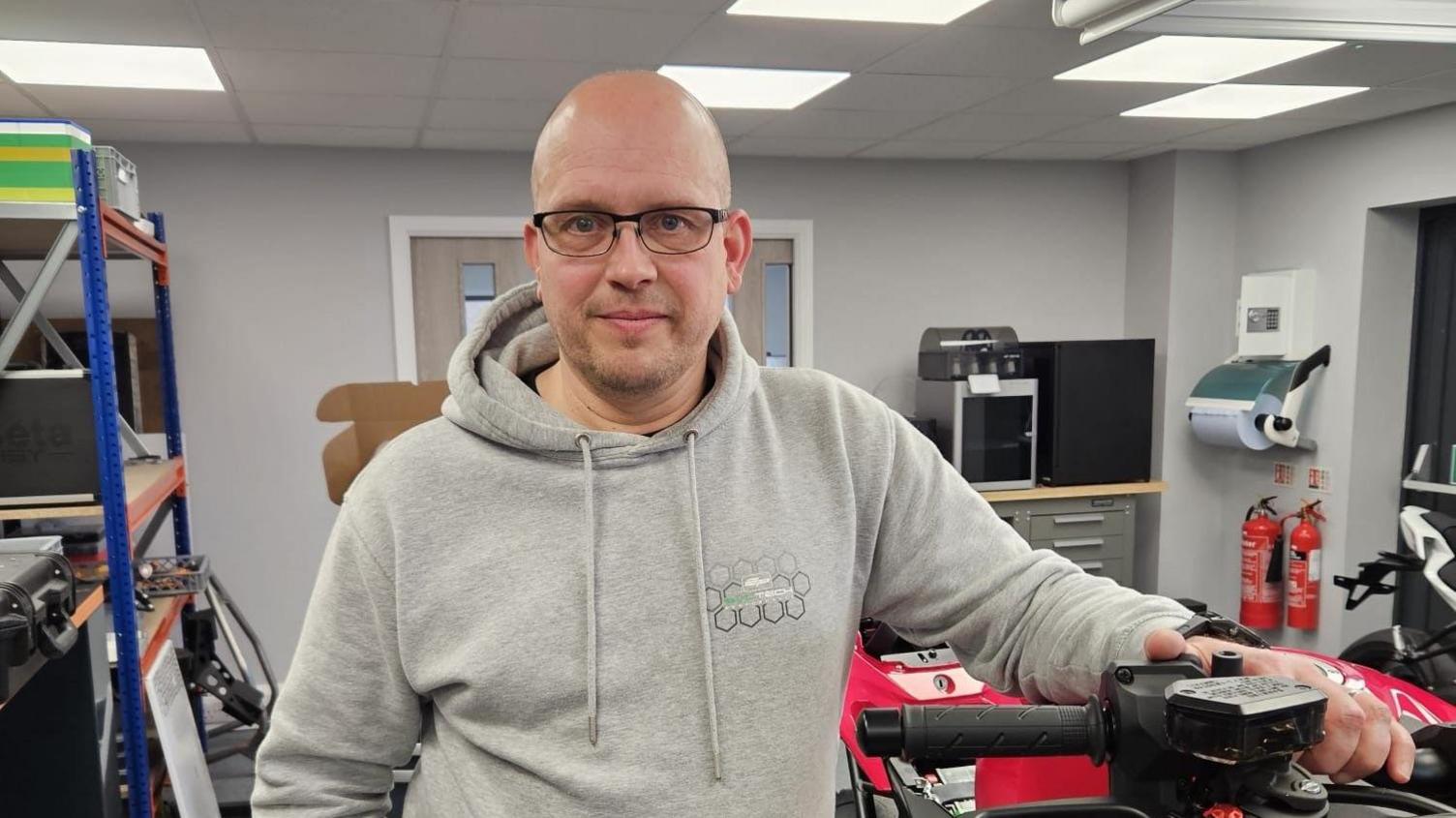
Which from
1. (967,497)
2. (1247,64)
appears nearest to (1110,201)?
(1247,64)

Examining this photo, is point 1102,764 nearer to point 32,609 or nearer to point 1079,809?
point 1079,809

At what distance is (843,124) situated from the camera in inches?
157

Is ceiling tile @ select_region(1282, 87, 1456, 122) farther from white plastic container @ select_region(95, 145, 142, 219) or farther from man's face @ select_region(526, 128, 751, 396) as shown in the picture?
white plastic container @ select_region(95, 145, 142, 219)

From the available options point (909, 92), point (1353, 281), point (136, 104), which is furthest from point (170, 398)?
point (1353, 281)

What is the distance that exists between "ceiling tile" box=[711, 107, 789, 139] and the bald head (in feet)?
Result: 9.11

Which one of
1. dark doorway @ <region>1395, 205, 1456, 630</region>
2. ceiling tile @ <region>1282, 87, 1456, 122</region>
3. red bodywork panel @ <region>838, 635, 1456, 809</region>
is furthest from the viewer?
dark doorway @ <region>1395, 205, 1456, 630</region>

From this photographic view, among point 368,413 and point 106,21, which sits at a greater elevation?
point 106,21

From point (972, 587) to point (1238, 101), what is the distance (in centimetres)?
368

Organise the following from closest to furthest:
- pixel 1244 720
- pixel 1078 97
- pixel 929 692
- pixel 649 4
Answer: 1. pixel 1244 720
2. pixel 929 692
3. pixel 649 4
4. pixel 1078 97

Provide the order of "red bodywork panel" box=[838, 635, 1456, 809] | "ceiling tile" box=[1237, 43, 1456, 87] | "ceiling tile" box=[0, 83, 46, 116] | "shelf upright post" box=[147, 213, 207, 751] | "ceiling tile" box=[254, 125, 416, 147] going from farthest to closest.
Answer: "ceiling tile" box=[254, 125, 416, 147] → "shelf upright post" box=[147, 213, 207, 751] → "ceiling tile" box=[0, 83, 46, 116] → "ceiling tile" box=[1237, 43, 1456, 87] → "red bodywork panel" box=[838, 635, 1456, 809]

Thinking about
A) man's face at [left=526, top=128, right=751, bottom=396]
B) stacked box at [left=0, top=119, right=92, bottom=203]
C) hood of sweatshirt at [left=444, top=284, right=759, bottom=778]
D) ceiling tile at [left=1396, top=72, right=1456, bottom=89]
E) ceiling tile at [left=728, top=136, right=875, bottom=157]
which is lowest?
hood of sweatshirt at [left=444, top=284, right=759, bottom=778]

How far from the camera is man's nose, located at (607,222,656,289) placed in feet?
2.85

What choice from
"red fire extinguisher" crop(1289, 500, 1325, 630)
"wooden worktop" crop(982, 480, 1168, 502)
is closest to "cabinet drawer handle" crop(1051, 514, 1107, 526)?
"wooden worktop" crop(982, 480, 1168, 502)

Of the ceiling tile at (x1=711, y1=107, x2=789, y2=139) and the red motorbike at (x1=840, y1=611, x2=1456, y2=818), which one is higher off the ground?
the ceiling tile at (x1=711, y1=107, x2=789, y2=139)
